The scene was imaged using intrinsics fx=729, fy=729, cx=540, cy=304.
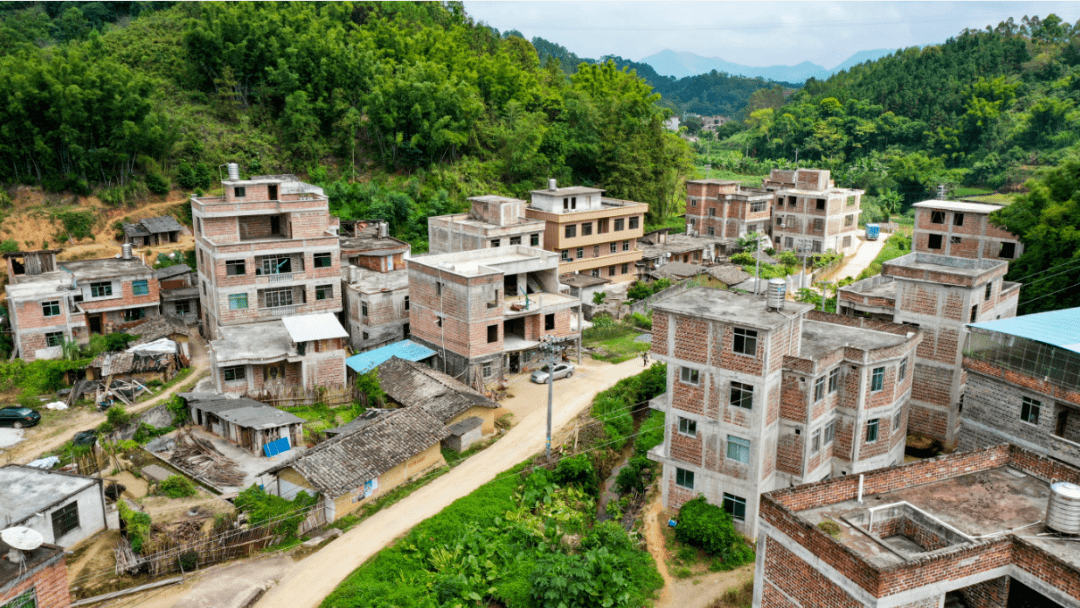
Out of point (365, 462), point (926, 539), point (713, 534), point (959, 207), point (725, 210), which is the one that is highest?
point (959, 207)

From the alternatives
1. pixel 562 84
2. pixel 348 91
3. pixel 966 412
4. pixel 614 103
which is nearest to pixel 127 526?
pixel 966 412

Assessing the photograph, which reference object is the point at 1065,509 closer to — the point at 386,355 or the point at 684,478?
the point at 684,478

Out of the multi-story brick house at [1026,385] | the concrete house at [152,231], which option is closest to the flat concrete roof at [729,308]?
the multi-story brick house at [1026,385]

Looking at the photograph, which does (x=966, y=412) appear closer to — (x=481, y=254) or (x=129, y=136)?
(x=481, y=254)

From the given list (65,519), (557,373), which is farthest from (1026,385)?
(65,519)

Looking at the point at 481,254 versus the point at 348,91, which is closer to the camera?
the point at 481,254

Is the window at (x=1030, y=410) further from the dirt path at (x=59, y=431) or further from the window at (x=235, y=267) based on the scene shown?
the window at (x=235, y=267)

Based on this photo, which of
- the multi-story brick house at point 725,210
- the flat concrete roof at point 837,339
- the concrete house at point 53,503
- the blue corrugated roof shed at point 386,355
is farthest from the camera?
the multi-story brick house at point 725,210
